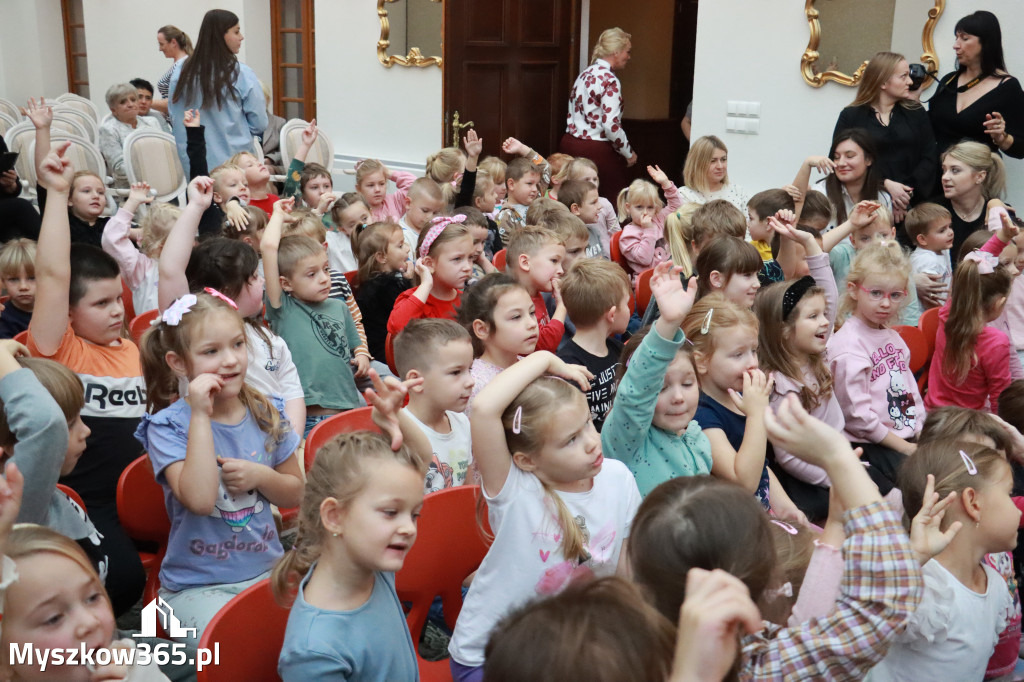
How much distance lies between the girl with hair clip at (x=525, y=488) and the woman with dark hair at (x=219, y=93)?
3910 mm

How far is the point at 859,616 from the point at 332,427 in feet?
4.98

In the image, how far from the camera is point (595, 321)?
3.15 m

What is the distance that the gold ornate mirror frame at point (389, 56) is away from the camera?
27.3 feet

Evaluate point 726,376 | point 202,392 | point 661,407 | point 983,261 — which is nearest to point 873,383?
point 983,261

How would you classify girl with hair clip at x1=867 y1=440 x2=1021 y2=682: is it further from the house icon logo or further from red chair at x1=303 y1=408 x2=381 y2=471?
the house icon logo

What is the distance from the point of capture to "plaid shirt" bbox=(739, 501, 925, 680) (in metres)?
1.39

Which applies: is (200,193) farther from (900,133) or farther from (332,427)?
(900,133)

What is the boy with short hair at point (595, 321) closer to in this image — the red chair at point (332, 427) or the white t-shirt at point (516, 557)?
the red chair at point (332, 427)

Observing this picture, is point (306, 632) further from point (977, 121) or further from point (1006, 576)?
point (977, 121)

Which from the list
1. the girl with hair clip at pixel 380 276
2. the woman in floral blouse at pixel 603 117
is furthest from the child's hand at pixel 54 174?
the woman in floral blouse at pixel 603 117

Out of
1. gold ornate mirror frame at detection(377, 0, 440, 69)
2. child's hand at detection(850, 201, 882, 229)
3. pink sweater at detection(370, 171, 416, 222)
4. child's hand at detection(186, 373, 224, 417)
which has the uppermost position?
gold ornate mirror frame at detection(377, 0, 440, 69)

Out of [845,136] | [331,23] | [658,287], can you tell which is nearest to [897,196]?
[845,136]

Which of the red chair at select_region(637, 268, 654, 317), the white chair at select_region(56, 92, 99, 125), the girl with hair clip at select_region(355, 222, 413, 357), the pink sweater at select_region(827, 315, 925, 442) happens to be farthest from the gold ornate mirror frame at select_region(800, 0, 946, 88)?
the white chair at select_region(56, 92, 99, 125)

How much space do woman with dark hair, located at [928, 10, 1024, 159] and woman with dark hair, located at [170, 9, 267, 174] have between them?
416 cm
